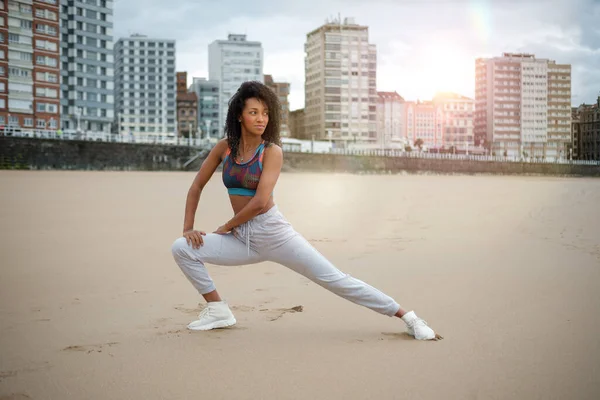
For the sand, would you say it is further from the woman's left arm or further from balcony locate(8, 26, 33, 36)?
balcony locate(8, 26, 33, 36)

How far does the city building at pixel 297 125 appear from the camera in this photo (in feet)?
458

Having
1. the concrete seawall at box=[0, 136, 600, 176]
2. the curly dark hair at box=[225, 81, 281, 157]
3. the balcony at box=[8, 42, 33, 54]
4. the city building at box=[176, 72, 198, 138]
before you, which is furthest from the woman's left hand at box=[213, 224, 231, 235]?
the city building at box=[176, 72, 198, 138]

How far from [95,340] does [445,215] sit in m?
10.4

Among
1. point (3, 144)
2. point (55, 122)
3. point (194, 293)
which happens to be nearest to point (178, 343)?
point (194, 293)

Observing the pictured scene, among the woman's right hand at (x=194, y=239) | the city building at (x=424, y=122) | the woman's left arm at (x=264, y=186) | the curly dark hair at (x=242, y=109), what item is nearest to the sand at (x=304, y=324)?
the woman's right hand at (x=194, y=239)

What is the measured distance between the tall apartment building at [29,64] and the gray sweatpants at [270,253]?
3015 inches

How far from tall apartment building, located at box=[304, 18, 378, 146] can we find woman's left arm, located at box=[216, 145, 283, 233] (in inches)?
4597

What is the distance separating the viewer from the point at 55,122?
A: 78.4 meters

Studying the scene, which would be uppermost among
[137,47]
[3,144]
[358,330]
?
[137,47]

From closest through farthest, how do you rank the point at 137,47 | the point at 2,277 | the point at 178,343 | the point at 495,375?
the point at 495,375 < the point at 178,343 < the point at 2,277 < the point at 137,47

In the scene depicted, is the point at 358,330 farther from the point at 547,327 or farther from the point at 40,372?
the point at 40,372

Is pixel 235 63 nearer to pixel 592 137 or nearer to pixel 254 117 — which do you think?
pixel 592 137

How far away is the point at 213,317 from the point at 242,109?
1348 millimetres

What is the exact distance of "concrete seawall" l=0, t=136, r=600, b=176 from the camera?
49.3 metres
